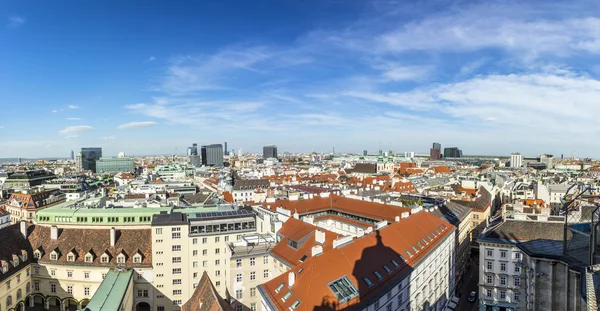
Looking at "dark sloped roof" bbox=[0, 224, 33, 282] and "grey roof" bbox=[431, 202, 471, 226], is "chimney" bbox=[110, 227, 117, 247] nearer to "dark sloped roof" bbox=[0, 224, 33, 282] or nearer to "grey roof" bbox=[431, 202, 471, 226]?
"dark sloped roof" bbox=[0, 224, 33, 282]

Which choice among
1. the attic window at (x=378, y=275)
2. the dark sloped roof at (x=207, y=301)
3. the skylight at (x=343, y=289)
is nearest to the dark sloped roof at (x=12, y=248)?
the dark sloped roof at (x=207, y=301)

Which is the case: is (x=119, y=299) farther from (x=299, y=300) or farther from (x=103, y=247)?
(x=299, y=300)

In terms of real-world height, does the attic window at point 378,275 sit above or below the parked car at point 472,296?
above

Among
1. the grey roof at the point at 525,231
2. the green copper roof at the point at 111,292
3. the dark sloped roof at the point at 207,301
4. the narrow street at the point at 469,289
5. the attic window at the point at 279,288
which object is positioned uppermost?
the grey roof at the point at 525,231

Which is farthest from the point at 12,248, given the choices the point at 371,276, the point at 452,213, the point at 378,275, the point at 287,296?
the point at 452,213

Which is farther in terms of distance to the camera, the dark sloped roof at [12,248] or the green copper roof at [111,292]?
the dark sloped roof at [12,248]

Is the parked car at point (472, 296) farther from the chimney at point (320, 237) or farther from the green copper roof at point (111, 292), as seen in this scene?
the green copper roof at point (111, 292)
